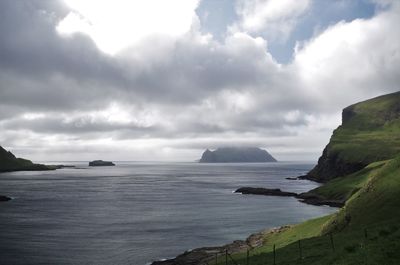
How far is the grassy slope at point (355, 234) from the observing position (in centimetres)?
3325

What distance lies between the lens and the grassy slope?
3325cm

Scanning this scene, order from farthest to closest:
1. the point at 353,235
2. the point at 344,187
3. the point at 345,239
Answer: the point at 344,187 < the point at 353,235 < the point at 345,239

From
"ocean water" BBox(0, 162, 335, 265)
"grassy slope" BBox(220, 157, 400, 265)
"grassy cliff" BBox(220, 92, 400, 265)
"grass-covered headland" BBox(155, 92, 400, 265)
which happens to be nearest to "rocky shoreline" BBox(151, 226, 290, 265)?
"grass-covered headland" BBox(155, 92, 400, 265)

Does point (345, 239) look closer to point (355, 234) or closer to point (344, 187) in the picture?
point (355, 234)

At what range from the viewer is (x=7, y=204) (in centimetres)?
16150

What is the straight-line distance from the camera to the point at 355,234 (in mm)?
54031

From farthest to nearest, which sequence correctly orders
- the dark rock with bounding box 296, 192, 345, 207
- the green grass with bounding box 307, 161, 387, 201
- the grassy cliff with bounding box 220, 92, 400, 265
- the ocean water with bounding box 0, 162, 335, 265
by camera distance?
the green grass with bounding box 307, 161, 387, 201
the dark rock with bounding box 296, 192, 345, 207
the ocean water with bounding box 0, 162, 335, 265
the grassy cliff with bounding box 220, 92, 400, 265

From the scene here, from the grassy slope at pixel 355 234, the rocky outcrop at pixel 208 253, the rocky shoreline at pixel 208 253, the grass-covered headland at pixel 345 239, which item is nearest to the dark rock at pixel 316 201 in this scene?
the grass-covered headland at pixel 345 239

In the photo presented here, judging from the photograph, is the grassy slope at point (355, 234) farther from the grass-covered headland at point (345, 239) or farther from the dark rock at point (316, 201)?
the dark rock at point (316, 201)

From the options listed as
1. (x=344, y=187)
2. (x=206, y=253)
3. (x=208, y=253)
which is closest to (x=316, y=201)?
(x=344, y=187)

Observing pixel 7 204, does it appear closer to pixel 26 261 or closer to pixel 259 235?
pixel 26 261

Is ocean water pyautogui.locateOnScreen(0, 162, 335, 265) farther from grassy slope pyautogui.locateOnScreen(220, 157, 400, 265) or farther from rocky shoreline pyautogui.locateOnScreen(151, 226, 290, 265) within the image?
grassy slope pyautogui.locateOnScreen(220, 157, 400, 265)

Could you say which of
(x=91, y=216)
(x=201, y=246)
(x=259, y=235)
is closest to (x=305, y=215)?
(x=259, y=235)

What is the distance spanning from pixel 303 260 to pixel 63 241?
70.4 metres
